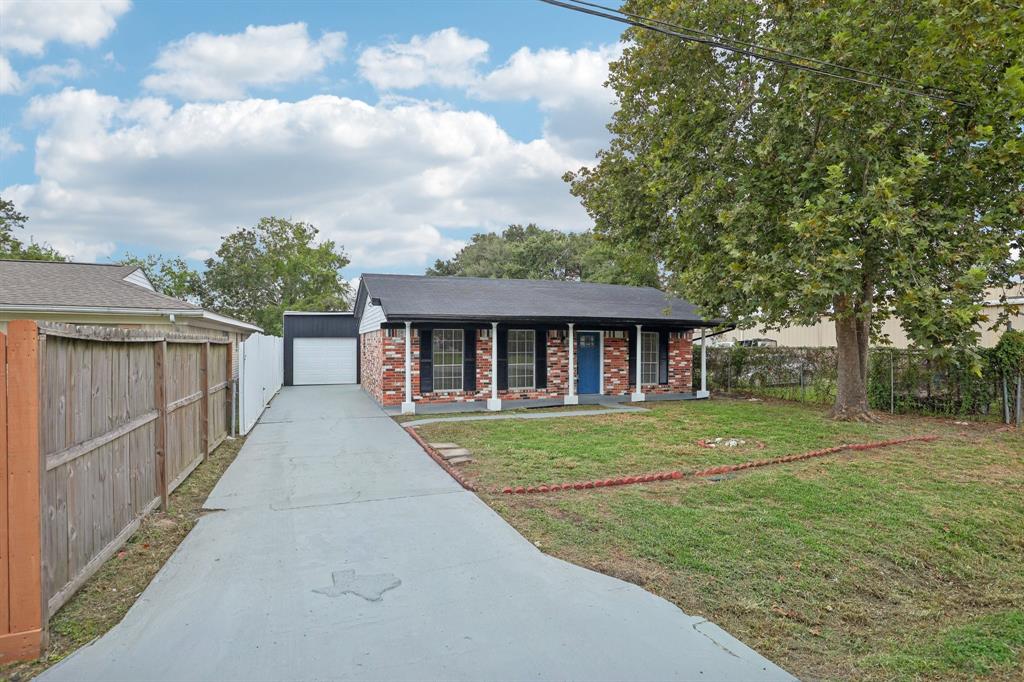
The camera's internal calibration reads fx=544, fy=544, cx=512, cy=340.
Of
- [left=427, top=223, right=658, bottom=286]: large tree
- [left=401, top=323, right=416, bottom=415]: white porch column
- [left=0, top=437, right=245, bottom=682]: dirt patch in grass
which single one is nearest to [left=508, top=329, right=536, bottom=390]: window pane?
[left=401, top=323, right=416, bottom=415]: white porch column

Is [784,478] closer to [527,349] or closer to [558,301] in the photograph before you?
[527,349]

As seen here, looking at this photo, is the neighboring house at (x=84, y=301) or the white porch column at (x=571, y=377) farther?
the white porch column at (x=571, y=377)

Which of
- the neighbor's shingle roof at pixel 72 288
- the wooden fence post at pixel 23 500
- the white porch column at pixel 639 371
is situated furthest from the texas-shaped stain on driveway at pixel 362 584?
the white porch column at pixel 639 371

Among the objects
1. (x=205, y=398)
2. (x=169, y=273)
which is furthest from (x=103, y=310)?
(x=169, y=273)

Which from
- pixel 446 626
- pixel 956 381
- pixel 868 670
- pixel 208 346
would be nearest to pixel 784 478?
pixel 868 670

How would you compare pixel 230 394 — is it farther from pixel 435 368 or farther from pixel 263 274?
pixel 263 274

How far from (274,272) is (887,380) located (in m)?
33.3

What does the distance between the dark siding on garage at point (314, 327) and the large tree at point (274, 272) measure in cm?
1238

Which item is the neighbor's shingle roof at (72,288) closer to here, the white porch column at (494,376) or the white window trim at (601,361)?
the white porch column at (494,376)

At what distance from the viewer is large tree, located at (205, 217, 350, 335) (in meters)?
34.0

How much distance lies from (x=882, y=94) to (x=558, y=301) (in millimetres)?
8876

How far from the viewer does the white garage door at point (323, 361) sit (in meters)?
21.5

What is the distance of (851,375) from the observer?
451 inches

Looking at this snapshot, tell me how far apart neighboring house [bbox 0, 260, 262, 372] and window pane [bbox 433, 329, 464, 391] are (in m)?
4.50
